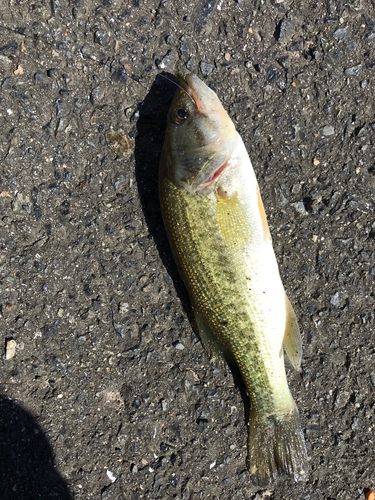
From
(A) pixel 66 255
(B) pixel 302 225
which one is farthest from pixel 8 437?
(B) pixel 302 225

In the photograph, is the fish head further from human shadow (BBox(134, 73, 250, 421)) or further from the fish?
human shadow (BBox(134, 73, 250, 421))

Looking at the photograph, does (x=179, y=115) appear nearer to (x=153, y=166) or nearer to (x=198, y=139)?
(x=198, y=139)

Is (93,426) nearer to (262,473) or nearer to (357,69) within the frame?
(262,473)

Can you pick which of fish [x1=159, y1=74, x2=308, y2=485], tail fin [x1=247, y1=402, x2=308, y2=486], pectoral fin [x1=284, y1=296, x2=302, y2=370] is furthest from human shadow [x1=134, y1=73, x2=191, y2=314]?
tail fin [x1=247, y1=402, x2=308, y2=486]

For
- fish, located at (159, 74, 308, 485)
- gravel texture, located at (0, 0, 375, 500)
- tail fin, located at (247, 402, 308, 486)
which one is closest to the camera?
fish, located at (159, 74, 308, 485)

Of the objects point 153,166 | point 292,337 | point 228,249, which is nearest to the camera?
point 228,249

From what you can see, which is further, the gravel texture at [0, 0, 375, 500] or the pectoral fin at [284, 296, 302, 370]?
the gravel texture at [0, 0, 375, 500]

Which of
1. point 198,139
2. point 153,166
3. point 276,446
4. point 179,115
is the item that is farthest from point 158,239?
point 276,446

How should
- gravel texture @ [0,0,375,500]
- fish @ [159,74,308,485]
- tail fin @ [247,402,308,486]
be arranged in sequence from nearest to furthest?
fish @ [159,74,308,485] < tail fin @ [247,402,308,486] < gravel texture @ [0,0,375,500]
